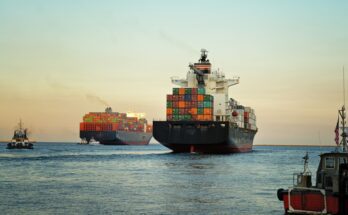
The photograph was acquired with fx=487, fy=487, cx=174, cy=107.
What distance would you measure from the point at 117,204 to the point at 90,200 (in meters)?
2.69

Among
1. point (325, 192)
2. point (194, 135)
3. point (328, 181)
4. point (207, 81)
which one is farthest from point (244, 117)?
point (325, 192)

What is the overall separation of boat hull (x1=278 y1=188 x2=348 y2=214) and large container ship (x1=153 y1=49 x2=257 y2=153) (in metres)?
75.6

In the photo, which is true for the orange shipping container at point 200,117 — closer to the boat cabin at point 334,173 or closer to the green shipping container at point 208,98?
the green shipping container at point 208,98

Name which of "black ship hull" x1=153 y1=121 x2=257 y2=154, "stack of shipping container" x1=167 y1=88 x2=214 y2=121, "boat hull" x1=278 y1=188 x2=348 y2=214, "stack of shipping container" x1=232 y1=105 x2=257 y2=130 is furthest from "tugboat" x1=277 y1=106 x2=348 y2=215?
"stack of shipping container" x1=232 y1=105 x2=257 y2=130

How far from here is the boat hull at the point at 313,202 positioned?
25.6 m

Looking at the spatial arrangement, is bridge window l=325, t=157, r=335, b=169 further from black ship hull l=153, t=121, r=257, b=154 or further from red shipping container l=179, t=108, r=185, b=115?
red shipping container l=179, t=108, r=185, b=115

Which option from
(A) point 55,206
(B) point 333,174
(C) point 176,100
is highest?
(C) point 176,100

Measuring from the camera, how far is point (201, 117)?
110 meters

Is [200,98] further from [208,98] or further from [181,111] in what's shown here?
[181,111]

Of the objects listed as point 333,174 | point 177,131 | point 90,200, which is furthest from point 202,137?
point 333,174

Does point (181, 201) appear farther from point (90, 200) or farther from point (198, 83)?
point (198, 83)

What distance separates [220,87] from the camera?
411 ft

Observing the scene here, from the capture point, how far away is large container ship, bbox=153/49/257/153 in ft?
342

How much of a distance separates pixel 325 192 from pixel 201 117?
84.2 metres
